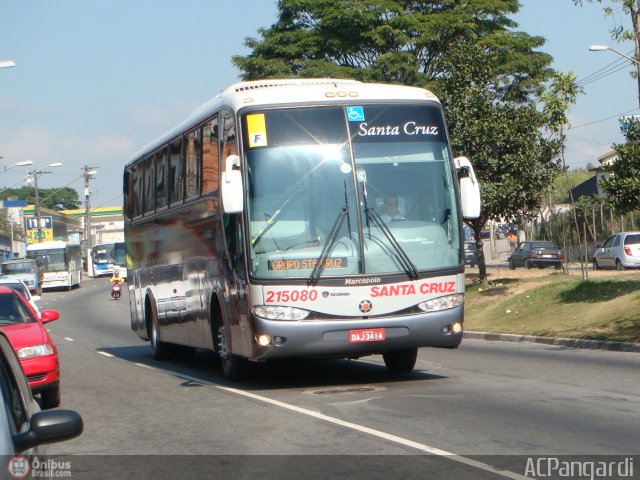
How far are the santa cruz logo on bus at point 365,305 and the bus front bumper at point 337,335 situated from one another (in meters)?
0.11

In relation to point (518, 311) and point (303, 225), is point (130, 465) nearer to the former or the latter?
point (303, 225)

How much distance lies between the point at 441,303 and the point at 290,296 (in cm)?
191

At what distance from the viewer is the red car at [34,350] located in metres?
12.8

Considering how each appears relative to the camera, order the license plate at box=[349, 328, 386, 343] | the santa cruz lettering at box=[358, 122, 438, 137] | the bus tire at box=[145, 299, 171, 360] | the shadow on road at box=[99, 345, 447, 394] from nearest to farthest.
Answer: the license plate at box=[349, 328, 386, 343], the santa cruz lettering at box=[358, 122, 438, 137], the shadow on road at box=[99, 345, 447, 394], the bus tire at box=[145, 299, 171, 360]

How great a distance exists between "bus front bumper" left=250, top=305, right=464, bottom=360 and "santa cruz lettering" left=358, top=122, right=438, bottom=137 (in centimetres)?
232

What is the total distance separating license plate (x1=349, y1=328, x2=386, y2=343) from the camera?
42.2ft

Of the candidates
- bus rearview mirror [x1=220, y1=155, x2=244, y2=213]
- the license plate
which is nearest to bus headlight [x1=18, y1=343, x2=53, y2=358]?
bus rearview mirror [x1=220, y1=155, x2=244, y2=213]

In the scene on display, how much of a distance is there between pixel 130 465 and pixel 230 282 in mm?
5216

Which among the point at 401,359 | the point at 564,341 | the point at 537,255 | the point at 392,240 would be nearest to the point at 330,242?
the point at 392,240

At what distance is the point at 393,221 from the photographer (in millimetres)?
13195

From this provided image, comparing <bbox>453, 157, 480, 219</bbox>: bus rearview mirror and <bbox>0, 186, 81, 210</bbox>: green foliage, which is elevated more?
<bbox>0, 186, 81, 210</bbox>: green foliage

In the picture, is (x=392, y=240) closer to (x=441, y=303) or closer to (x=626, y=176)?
(x=441, y=303)

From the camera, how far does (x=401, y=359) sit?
15156mm

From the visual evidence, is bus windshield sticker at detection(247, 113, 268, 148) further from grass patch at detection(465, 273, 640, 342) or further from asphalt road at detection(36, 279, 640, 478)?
grass patch at detection(465, 273, 640, 342)
